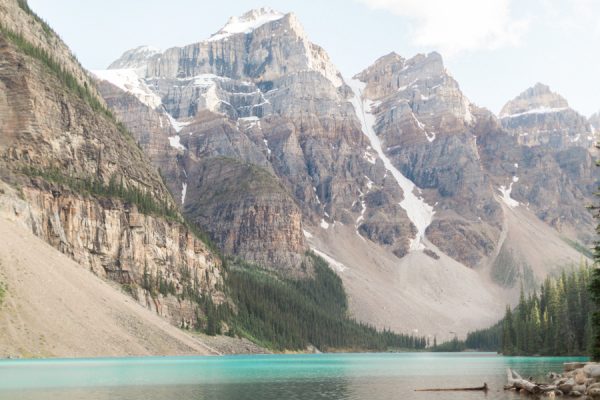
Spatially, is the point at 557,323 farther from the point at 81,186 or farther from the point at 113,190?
the point at 81,186

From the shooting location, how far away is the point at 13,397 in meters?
48.9

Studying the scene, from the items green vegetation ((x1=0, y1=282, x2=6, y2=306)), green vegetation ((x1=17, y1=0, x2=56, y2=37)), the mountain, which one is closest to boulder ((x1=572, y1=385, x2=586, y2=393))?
green vegetation ((x1=0, y1=282, x2=6, y2=306))

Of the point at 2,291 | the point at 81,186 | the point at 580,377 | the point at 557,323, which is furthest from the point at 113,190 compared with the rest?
the point at 580,377

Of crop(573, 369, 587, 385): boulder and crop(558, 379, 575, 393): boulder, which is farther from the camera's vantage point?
crop(573, 369, 587, 385): boulder

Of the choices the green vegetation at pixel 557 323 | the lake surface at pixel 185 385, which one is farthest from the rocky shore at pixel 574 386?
the green vegetation at pixel 557 323

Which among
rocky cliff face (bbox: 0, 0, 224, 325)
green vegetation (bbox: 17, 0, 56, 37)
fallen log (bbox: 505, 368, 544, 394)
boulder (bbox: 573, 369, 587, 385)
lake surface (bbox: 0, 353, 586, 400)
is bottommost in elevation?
lake surface (bbox: 0, 353, 586, 400)

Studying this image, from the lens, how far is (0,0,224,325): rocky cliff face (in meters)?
142

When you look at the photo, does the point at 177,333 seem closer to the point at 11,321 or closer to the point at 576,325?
the point at 11,321

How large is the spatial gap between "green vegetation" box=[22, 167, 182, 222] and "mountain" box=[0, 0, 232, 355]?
30 cm

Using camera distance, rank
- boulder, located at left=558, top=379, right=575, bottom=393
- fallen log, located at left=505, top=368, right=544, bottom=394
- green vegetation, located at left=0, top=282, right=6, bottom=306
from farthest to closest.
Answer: green vegetation, located at left=0, top=282, right=6, bottom=306 → fallen log, located at left=505, top=368, right=544, bottom=394 → boulder, located at left=558, top=379, right=575, bottom=393

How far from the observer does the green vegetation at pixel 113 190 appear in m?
148

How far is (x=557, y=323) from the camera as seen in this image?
132625 mm

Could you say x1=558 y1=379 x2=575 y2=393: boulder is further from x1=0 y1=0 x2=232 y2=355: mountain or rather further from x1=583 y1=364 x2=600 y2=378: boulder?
x1=0 y1=0 x2=232 y2=355: mountain

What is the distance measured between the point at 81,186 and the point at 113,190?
10.2m
